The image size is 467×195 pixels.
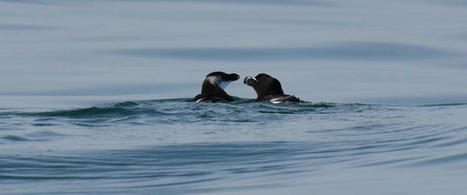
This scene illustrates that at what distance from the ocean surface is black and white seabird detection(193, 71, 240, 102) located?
278 millimetres

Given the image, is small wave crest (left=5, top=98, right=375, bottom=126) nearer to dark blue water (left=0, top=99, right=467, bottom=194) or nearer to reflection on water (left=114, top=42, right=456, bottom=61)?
dark blue water (left=0, top=99, right=467, bottom=194)

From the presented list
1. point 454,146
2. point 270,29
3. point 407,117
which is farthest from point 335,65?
point 454,146

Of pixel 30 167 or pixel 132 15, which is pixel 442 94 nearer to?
pixel 30 167

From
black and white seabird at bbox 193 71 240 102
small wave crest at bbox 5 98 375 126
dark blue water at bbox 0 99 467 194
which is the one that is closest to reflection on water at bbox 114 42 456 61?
black and white seabird at bbox 193 71 240 102

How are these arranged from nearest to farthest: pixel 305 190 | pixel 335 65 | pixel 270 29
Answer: pixel 305 190, pixel 335 65, pixel 270 29

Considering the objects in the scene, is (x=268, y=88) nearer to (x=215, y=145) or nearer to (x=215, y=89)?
(x=215, y=89)

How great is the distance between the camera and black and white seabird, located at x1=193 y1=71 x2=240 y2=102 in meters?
16.9

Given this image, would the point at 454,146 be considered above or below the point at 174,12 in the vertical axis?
below

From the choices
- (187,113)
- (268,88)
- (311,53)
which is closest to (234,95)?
(268,88)

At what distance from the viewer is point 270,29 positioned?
2645 centimetres

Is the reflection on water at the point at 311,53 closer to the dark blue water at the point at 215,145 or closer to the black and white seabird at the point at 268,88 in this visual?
the black and white seabird at the point at 268,88

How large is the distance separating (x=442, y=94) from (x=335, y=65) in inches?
126

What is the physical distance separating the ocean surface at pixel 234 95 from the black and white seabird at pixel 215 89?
Answer: 0.91ft

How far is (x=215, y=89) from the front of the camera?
1734 cm
